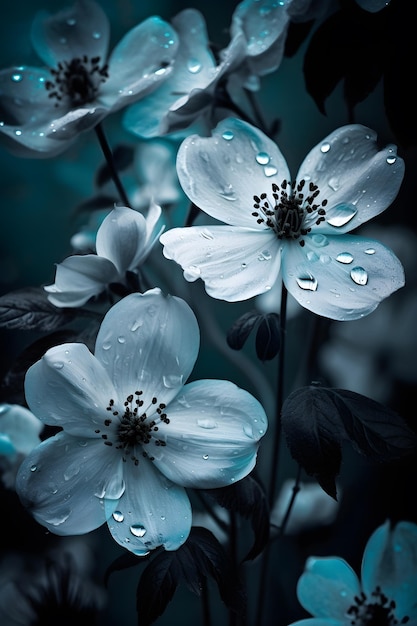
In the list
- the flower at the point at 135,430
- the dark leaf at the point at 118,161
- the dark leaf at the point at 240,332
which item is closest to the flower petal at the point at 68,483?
the flower at the point at 135,430

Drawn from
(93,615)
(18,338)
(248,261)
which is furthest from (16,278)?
(248,261)

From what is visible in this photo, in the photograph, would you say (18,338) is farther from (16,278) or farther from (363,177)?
(363,177)

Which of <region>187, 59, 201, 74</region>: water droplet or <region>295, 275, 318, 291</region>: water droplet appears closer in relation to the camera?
<region>295, 275, 318, 291</region>: water droplet

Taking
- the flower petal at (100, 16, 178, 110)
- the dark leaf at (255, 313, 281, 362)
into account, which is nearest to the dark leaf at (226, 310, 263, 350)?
the dark leaf at (255, 313, 281, 362)

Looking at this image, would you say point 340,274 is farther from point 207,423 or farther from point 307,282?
point 207,423

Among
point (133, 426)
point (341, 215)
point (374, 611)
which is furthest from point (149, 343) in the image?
point (374, 611)

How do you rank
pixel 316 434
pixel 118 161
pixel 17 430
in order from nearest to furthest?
pixel 316 434 → pixel 17 430 → pixel 118 161

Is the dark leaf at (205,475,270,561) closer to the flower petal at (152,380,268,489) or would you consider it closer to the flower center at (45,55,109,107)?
the flower petal at (152,380,268,489)
